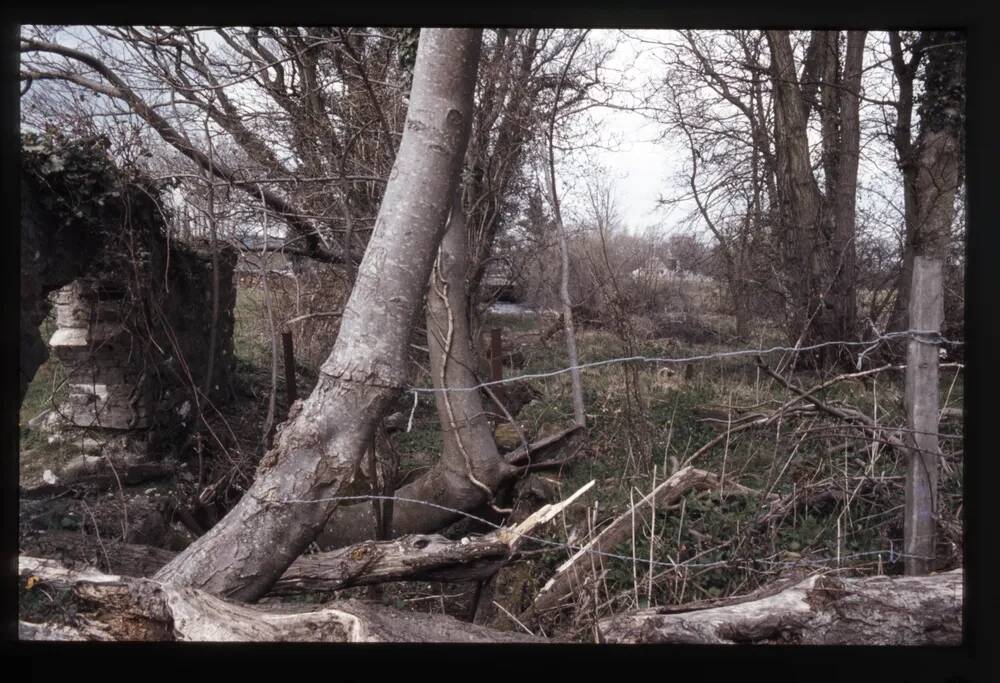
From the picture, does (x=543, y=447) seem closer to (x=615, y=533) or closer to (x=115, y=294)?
(x=615, y=533)

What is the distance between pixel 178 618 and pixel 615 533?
167cm

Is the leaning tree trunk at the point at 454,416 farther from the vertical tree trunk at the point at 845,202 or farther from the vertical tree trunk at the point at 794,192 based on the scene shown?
the vertical tree trunk at the point at 845,202

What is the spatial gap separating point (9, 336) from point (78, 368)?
1837 mm

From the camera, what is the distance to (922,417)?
7.59ft

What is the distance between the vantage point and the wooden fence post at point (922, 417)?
222cm

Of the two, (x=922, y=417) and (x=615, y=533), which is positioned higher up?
(x=922, y=417)

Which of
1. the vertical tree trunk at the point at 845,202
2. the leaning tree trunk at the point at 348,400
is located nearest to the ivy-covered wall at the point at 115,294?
the leaning tree trunk at the point at 348,400

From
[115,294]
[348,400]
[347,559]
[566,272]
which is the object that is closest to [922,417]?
[348,400]

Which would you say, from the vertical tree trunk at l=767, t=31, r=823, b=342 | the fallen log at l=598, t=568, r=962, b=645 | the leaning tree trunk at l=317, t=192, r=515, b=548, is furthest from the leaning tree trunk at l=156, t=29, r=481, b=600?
the vertical tree trunk at l=767, t=31, r=823, b=342

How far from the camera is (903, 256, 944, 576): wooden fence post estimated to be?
7.30ft

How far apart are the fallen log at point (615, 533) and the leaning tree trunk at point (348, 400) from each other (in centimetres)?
94

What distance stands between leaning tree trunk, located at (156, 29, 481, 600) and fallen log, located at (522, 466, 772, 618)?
940 millimetres

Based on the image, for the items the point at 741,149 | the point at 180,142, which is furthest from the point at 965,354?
the point at 180,142

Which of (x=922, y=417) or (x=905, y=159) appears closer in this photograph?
(x=922, y=417)
